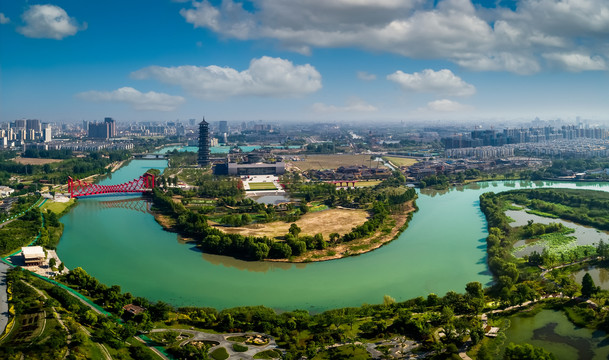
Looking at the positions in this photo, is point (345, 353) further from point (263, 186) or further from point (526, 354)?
point (263, 186)

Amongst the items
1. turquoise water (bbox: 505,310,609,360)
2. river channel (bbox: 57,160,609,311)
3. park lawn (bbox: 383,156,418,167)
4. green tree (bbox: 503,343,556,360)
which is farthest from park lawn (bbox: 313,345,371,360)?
park lawn (bbox: 383,156,418,167)

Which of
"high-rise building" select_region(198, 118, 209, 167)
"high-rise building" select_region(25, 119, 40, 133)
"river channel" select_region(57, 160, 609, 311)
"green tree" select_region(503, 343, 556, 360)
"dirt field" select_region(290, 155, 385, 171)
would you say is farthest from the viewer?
"high-rise building" select_region(25, 119, 40, 133)

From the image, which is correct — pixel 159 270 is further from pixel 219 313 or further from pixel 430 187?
pixel 430 187

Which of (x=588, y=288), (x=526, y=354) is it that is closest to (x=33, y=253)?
(x=526, y=354)

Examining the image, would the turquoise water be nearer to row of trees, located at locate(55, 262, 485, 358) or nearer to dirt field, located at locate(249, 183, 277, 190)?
row of trees, located at locate(55, 262, 485, 358)

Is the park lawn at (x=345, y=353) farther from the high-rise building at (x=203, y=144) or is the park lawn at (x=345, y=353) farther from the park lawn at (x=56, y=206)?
the high-rise building at (x=203, y=144)

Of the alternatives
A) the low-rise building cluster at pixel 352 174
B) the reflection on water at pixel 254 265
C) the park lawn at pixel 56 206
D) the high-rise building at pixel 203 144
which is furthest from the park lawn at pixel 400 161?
the reflection on water at pixel 254 265

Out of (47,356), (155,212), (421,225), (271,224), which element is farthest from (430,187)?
(47,356)
